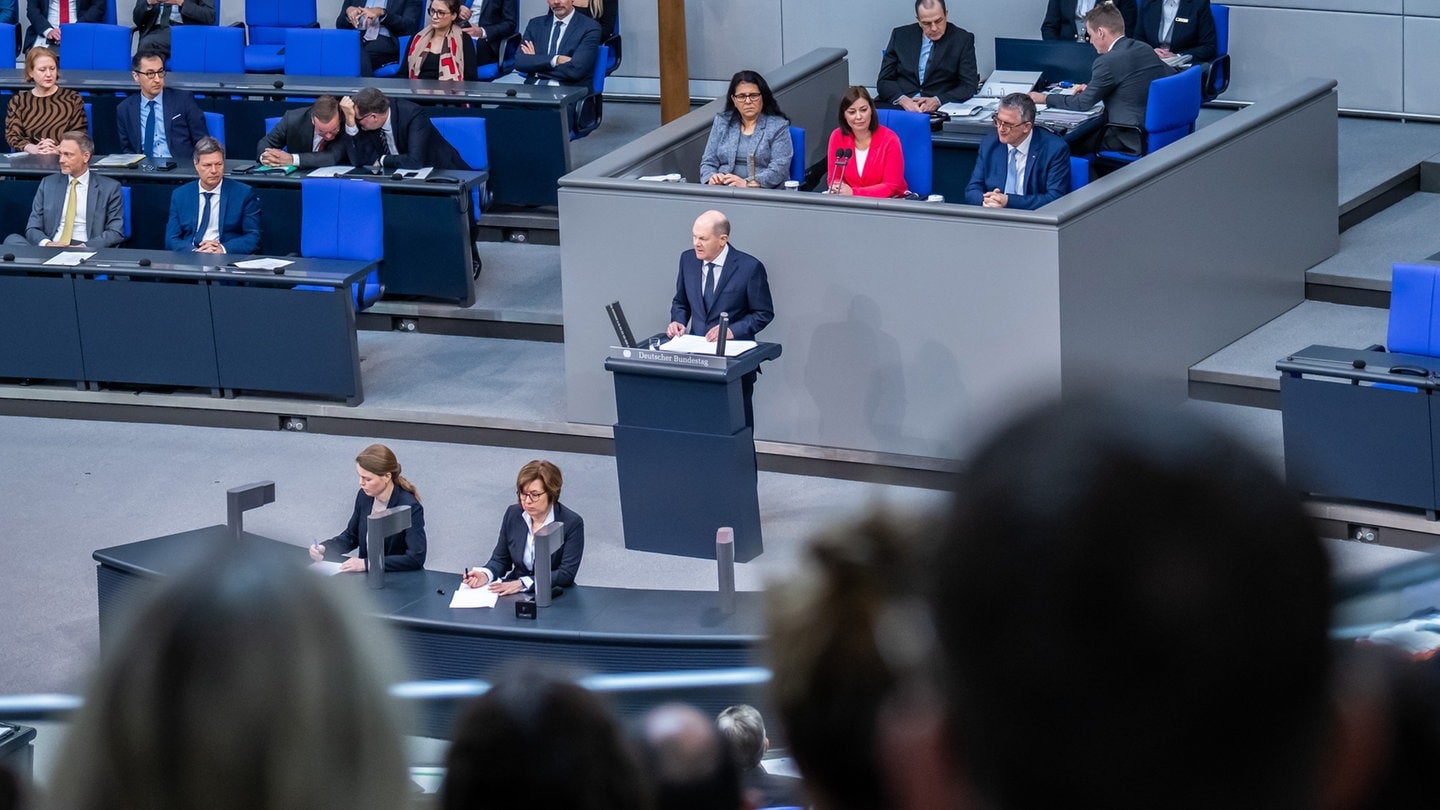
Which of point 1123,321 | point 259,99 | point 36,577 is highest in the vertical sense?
point 259,99

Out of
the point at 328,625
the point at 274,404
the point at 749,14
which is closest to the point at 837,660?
the point at 328,625

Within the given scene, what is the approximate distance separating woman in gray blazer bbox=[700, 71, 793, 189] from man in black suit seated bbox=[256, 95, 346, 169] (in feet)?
8.07

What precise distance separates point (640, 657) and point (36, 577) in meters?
3.43

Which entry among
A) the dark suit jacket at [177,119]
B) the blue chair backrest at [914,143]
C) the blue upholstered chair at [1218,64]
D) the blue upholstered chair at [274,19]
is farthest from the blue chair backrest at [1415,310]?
the blue upholstered chair at [274,19]

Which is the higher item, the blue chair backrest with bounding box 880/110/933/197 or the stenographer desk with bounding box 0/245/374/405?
the blue chair backrest with bounding box 880/110/933/197

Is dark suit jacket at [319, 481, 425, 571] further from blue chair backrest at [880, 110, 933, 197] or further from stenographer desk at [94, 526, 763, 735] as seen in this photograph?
blue chair backrest at [880, 110, 933, 197]

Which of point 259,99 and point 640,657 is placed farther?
point 259,99

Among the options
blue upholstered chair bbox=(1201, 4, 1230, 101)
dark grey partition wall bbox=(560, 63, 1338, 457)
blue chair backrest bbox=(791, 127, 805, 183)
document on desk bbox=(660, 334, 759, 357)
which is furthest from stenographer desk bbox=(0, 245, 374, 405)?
blue upholstered chair bbox=(1201, 4, 1230, 101)

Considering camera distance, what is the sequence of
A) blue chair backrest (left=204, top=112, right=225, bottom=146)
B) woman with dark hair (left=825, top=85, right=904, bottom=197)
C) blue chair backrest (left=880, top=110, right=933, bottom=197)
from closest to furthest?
woman with dark hair (left=825, top=85, right=904, bottom=197) < blue chair backrest (left=880, top=110, right=933, bottom=197) < blue chair backrest (left=204, top=112, right=225, bottom=146)

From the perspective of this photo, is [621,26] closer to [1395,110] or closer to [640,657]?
[1395,110]

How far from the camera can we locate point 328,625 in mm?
963

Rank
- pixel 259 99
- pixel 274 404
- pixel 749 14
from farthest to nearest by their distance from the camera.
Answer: pixel 749 14
pixel 259 99
pixel 274 404

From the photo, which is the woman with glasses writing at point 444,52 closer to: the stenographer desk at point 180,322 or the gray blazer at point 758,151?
the stenographer desk at point 180,322

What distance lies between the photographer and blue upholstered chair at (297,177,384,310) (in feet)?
33.3
